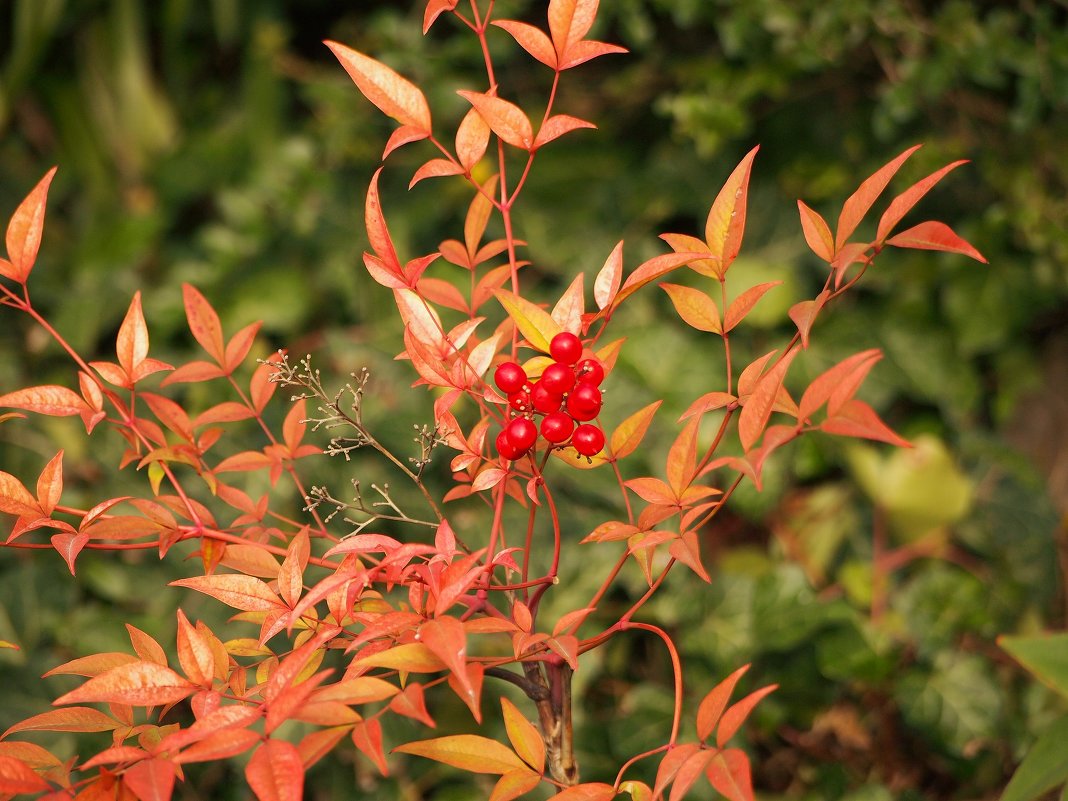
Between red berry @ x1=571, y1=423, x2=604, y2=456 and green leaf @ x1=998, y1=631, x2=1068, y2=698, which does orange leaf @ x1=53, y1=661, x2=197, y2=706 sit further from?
green leaf @ x1=998, y1=631, x2=1068, y2=698

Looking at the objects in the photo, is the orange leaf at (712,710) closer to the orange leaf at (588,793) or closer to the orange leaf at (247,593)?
the orange leaf at (588,793)

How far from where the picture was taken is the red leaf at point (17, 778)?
1.17 feet

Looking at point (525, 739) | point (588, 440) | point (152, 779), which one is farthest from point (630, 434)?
point (152, 779)

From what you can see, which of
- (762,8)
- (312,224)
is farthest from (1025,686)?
(312,224)

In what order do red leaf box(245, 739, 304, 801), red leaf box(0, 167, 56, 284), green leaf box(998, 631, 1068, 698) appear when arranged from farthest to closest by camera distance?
green leaf box(998, 631, 1068, 698)
red leaf box(0, 167, 56, 284)
red leaf box(245, 739, 304, 801)

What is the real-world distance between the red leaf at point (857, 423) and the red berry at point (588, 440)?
0.31 feet

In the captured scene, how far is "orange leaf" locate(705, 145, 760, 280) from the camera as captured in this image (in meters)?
0.42

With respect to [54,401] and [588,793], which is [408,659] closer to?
[588,793]

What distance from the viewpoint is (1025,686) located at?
1.10m

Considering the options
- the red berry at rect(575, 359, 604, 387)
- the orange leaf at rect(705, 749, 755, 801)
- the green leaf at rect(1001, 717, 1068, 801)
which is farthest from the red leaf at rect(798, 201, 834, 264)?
the green leaf at rect(1001, 717, 1068, 801)

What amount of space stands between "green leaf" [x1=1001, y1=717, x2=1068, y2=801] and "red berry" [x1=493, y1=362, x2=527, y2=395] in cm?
35

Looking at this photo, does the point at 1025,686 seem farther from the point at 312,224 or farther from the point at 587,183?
the point at 312,224

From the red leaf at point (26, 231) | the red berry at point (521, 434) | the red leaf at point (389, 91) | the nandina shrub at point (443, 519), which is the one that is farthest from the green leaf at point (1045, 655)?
the red leaf at point (26, 231)

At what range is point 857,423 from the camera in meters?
0.40
